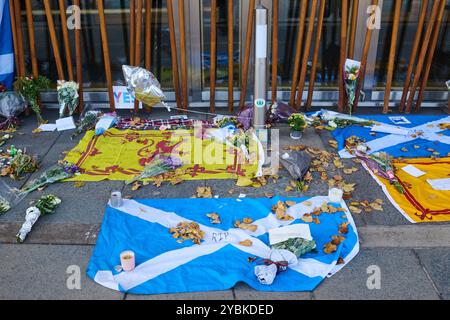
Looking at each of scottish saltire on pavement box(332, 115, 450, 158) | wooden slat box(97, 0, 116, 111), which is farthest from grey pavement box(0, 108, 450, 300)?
wooden slat box(97, 0, 116, 111)

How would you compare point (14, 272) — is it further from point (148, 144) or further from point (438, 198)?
point (438, 198)

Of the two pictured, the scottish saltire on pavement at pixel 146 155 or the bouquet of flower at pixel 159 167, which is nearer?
the bouquet of flower at pixel 159 167

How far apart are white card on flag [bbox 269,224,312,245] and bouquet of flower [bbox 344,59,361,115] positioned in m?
2.85

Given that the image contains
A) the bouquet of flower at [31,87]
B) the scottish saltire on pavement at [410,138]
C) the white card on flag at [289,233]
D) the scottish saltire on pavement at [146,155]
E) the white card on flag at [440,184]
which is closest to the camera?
the white card on flag at [289,233]

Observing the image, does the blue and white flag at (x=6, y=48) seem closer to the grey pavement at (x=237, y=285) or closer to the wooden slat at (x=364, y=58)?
the grey pavement at (x=237, y=285)

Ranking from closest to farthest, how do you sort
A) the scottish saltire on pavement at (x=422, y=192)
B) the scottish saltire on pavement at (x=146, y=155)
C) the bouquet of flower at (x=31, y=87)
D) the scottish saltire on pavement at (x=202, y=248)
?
the scottish saltire on pavement at (x=202, y=248)
the scottish saltire on pavement at (x=422, y=192)
the scottish saltire on pavement at (x=146, y=155)
the bouquet of flower at (x=31, y=87)

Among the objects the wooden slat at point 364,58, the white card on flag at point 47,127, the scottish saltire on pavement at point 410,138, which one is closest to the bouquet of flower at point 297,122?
the scottish saltire on pavement at point 410,138

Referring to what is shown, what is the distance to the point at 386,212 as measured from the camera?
434cm

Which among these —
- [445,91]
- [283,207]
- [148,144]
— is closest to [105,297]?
[283,207]

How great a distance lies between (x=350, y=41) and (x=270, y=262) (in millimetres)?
3840

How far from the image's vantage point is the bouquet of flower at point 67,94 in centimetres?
615

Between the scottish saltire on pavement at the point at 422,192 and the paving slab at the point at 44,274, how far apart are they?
110 inches

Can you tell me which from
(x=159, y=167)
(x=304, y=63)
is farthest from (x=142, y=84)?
(x=304, y=63)

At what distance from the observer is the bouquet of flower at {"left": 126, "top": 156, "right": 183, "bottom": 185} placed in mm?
4906
